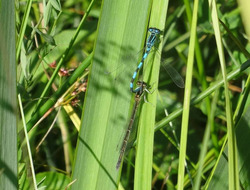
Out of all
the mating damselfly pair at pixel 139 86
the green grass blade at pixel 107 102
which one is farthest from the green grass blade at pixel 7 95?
the mating damselfly pair at pixel 139 86

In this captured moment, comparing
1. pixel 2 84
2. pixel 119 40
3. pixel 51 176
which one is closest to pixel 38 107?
pixel 51 176

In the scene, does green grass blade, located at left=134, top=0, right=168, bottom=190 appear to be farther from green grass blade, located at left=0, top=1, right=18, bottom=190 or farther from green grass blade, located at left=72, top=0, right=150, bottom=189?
green grass blade, located at left=0, top=1, right=18, bottom=190

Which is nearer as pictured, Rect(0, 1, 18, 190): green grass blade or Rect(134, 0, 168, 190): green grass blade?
Rect(0, 1, 18, 190): green grass blade

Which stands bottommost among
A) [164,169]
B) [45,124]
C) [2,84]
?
[164,169]

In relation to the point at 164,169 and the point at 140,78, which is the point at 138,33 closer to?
the point at 140,78

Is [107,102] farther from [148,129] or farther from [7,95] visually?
[7,95]

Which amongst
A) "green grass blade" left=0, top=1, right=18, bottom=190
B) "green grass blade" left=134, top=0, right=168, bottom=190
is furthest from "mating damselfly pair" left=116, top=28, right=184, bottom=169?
"green grass blade" left=0, top=1, right=18, bottom=190

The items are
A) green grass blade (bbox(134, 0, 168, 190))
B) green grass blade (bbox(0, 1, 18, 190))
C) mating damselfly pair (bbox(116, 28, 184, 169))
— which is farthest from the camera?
mating damselfly pair (bbox(116, 28, 184, 169))
